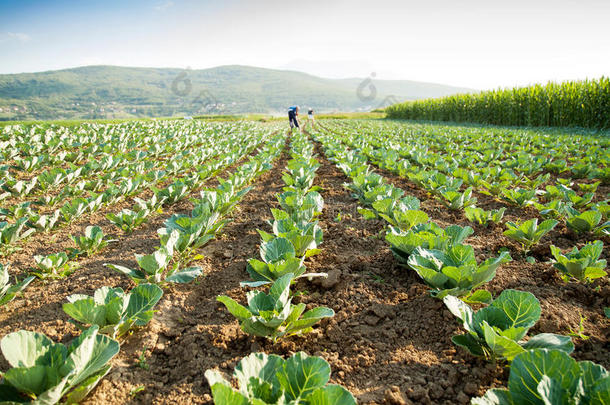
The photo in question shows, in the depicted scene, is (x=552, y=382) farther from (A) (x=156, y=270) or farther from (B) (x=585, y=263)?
(A) (x=156, y=270)

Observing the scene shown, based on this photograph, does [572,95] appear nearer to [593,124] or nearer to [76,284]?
[593,124]

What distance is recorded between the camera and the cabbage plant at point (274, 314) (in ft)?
5.72

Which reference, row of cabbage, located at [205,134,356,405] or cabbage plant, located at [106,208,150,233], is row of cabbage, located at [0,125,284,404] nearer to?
row of cabbage, located at [205,134,356,405]

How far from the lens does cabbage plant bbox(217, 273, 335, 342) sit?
1.74 meters

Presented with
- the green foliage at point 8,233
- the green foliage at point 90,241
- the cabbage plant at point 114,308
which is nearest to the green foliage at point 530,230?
the cabbage plant at point 114,308

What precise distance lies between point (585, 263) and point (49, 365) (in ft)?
10.5

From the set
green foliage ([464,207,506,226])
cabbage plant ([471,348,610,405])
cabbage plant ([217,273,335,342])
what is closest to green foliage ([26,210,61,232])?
cabbage plant ([217,273,335,342])

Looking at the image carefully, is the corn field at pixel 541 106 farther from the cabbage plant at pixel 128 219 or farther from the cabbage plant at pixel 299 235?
the cabbage plant at pixel 128 219

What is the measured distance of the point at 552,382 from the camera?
1.11m

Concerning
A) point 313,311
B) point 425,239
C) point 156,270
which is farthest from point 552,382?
point 156,270

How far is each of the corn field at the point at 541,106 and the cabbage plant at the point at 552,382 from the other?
59.8ft

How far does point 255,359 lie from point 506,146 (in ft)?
36.1

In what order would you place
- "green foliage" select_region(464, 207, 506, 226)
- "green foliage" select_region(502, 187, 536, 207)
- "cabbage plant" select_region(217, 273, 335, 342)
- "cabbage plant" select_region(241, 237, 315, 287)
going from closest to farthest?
1. "cabbage plant" select_region(217, 273, 335, 342)
2. "cabbage plant" select_region(241, 237, 315, 287)
3. "green foliage" select_region(464, 207, 506, 226)
4. "green foliage" select_region(502, 187, 536, 207)

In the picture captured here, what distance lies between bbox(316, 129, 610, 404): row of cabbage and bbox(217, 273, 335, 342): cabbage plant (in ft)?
2.44
